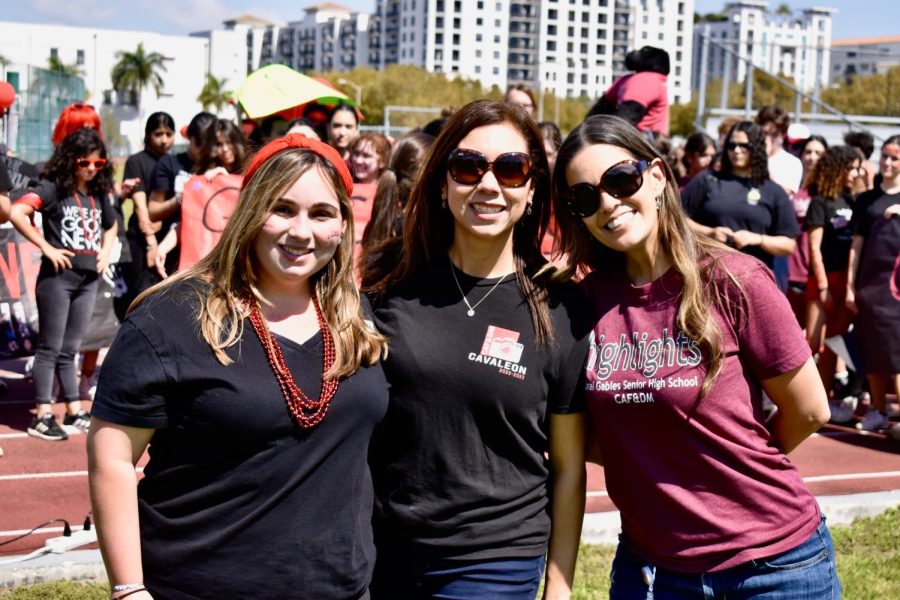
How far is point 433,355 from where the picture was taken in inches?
109

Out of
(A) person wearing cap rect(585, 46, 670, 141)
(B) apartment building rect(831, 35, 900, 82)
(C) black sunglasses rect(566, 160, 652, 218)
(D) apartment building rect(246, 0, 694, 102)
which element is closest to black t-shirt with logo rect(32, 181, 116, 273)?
(A) person wearing cap rect(585, 46, 670, 141)

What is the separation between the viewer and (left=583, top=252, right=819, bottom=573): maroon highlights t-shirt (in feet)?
8.78

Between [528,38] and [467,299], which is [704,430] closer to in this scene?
[467,299]

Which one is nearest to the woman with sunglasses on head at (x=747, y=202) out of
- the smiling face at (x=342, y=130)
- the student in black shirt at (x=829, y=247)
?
the student in black shirt at (x=829, y=247)

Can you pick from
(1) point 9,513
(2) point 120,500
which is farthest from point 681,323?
(1) point 9,513

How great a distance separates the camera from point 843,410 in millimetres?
8844

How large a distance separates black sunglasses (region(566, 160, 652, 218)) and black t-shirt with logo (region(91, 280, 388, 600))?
0.85 metres

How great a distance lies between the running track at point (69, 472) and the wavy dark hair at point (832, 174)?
203cm

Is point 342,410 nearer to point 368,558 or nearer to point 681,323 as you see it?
point 368,558

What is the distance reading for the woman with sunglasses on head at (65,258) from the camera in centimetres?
755

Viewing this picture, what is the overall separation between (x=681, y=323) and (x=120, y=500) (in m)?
1.42

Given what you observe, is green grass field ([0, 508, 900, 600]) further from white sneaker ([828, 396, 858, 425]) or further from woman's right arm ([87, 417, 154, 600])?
white sneaker ([828, 396, 858, 425])

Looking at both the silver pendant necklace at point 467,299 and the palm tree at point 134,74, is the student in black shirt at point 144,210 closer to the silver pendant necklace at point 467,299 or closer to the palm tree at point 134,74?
the silver pendant necklace at point 467,299

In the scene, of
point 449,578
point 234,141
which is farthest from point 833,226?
point 449,578
